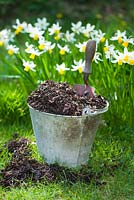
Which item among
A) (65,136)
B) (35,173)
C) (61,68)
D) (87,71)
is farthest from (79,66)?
(35,173)

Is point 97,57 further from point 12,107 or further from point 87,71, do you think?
point 12,107

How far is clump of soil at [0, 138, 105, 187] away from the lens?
308 cm

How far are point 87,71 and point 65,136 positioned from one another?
1.40ft

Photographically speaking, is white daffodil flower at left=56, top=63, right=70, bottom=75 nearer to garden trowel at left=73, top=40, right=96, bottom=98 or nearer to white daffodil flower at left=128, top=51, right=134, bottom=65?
garden trowel at left=73, top=40, right=96, bottom=98

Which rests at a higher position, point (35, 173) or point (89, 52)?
point (89, 52)

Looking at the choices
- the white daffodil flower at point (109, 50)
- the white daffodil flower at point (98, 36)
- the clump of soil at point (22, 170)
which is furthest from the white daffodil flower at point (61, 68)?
the clump of soil at point (22, 170)

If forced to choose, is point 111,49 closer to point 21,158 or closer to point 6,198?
point 21,158

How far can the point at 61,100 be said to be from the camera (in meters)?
3.12

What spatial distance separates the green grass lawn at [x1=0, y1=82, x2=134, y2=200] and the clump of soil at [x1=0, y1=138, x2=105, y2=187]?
1.1 inches

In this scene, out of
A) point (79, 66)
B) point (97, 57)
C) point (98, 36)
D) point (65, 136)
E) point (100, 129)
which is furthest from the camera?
point (98, 36)

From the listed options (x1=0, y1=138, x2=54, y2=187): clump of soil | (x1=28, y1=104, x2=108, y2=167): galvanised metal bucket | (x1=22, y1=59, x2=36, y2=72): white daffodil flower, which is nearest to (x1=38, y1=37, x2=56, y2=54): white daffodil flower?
(x1=22, y1=59, x2=36, y2=72): white daffodil flower

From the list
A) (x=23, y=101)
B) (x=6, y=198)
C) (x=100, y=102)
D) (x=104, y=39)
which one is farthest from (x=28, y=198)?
(x=104, y=39)

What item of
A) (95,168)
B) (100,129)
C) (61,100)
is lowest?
(95,168)

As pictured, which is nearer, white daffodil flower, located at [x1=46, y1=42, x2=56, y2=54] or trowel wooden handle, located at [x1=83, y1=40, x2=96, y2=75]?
trowel wooden handle, located at [x1=83, y1=40, x2=96, y2=75]
